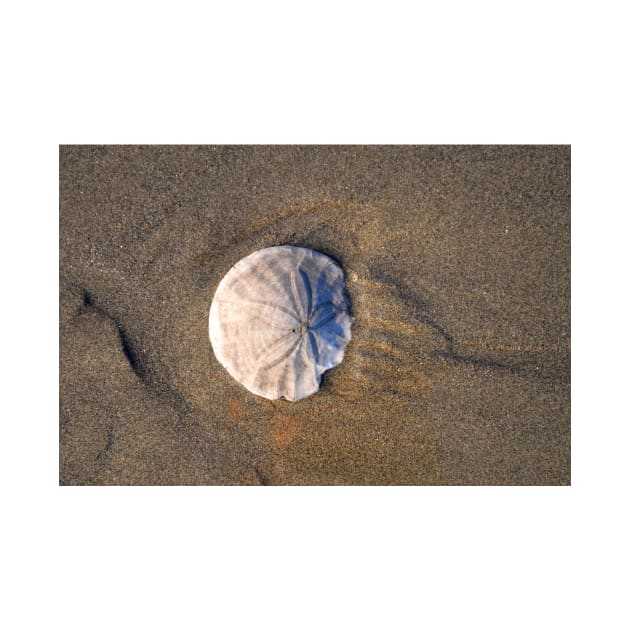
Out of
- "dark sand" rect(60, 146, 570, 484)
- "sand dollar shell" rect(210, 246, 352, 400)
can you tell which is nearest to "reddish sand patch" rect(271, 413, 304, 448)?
"dark sand" rect(60, 146, 570, 484)

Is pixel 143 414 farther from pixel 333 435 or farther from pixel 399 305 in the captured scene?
pixel 399 305

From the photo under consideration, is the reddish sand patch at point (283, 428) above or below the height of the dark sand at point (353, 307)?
below

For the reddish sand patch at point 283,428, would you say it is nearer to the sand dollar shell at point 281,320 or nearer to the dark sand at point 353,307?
the dark sand at point 353,307

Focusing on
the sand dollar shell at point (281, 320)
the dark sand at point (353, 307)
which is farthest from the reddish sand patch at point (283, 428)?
the sand dollar shell at point (281, 320)

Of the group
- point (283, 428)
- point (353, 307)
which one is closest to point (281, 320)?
point (353, 307)

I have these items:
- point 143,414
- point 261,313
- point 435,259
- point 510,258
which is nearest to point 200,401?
point 143,414
